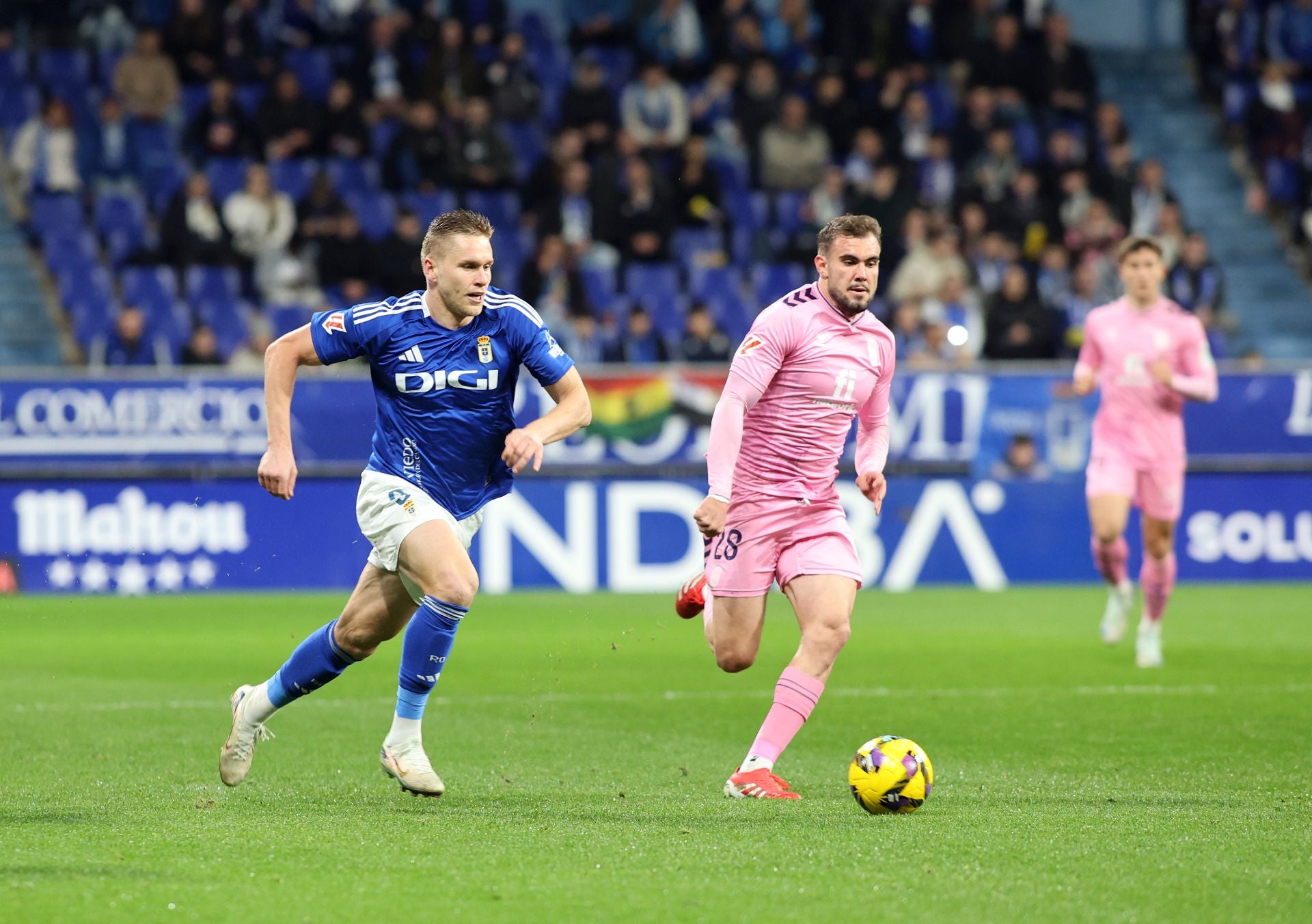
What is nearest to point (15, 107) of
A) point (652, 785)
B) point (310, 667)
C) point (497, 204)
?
point (497, 204)

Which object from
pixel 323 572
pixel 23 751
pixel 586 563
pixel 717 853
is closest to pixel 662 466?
pixel 586 563

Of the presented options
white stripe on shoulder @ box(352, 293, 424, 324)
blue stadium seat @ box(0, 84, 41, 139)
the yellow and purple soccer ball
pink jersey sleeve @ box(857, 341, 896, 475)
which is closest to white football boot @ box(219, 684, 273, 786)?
white stripe on shoulder @ box(352, 293, 424, 324)

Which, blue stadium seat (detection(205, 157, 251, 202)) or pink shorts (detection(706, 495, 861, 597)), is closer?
pink shorts (detection(706, 495, 861, 597))

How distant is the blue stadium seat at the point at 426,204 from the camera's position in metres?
20.5

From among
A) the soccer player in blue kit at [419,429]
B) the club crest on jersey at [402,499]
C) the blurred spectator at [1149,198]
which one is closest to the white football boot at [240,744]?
the soccer player in blue kit at [419,429]

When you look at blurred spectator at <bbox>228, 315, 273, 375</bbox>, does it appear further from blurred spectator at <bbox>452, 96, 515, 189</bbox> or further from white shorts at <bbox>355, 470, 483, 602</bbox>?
white shorts at <bbox>355, 470, 483, 602</bbox>

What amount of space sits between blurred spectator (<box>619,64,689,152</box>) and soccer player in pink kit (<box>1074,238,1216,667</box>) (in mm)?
9839

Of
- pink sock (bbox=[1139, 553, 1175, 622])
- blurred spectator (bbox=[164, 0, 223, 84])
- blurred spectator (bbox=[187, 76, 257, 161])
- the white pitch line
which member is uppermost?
blurred spectator (bbox=[164, 0, 223, 84])

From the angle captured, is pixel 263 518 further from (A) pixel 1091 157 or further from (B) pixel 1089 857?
(B) pixel 1089 857

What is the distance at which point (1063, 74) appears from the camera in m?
23.7

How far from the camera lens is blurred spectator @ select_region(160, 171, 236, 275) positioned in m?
19.5

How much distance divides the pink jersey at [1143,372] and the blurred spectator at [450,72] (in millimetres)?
10828

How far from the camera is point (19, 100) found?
2114 cm

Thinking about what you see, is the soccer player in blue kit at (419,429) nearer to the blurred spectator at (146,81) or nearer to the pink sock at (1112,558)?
the pink sock at (1112,558)
